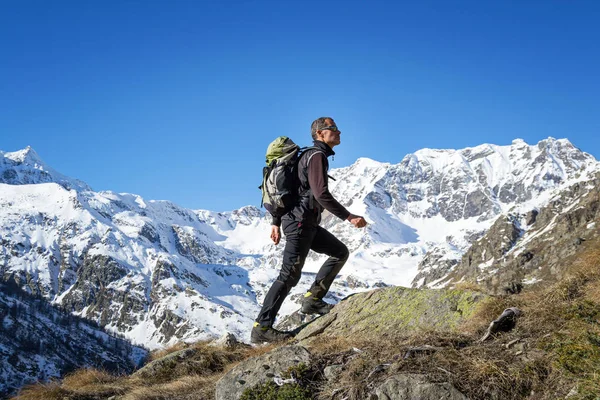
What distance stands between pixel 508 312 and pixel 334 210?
3.34 meters

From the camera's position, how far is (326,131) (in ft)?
30.5

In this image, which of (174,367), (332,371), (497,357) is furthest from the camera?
(174,367)

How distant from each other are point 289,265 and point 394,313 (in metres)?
2.16

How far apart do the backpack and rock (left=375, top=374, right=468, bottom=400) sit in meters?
4.23

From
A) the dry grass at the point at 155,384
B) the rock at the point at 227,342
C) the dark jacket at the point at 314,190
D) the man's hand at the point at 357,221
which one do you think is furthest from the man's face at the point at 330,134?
the rock at the point at 227,342

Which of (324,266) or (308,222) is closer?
(308,222)

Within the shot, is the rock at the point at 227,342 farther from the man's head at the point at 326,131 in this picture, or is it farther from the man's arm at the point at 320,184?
the man's head at the point at 326,131

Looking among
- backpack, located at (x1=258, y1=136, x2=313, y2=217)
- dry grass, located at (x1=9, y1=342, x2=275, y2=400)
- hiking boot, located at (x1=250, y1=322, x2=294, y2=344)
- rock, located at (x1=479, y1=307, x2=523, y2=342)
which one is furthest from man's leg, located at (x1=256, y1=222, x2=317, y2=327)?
rock, located at (x1=479, y1=307, x2=523, y2=342)

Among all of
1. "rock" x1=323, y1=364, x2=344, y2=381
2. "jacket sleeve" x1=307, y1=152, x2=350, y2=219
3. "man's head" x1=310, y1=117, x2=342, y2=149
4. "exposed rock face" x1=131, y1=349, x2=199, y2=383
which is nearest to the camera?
"rock" x1=323, y1=364, x2=344, y2=381

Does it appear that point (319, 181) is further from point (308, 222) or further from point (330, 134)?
point (330, 134)

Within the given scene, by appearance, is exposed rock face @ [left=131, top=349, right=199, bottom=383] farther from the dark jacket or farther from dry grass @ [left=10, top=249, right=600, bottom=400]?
the dark jacket

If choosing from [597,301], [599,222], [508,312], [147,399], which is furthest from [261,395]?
[599,222]

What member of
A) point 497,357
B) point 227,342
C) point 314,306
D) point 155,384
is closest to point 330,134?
point 314,306

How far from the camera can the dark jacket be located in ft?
28.7
